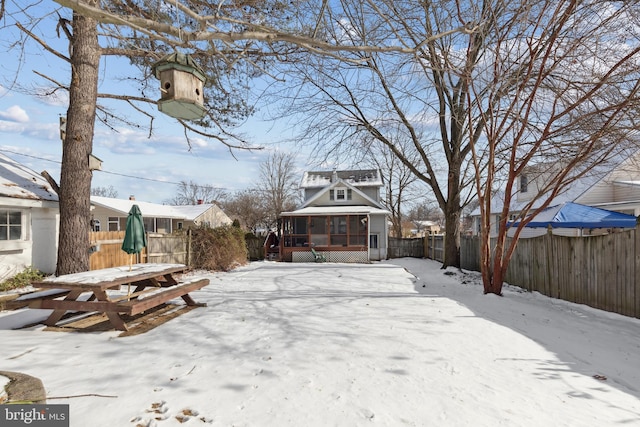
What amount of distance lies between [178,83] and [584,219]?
1348 cm

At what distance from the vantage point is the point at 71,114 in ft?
22.0

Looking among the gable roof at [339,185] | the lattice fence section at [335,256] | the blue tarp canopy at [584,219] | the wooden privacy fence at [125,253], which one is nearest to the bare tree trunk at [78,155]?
the wooden privacy fence at [125,253]

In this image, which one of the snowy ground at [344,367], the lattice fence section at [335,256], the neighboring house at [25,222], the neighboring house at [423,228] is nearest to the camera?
the snowy ground at [344,367]

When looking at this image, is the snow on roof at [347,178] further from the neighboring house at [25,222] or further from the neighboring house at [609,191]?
the neighboring house at [25,222]

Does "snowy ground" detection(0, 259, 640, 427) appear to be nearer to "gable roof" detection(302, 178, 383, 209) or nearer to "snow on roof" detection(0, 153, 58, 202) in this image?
"snow on roof" detection(0, 153, 58, 202)

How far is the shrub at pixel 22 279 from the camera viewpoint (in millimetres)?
8219

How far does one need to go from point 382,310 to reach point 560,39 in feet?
20.7

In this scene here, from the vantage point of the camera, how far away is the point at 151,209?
2759 centimetres

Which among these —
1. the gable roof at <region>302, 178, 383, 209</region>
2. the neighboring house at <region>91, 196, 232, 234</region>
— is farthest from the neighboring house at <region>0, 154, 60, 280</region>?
the gable roof at <region>302, 178, 383, 209</region>

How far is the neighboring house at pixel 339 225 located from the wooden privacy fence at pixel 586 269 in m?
10.5

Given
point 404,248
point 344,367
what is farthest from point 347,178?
point 344,367

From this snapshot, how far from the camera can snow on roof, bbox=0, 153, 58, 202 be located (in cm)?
875

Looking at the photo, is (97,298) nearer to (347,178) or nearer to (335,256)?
(335,256)

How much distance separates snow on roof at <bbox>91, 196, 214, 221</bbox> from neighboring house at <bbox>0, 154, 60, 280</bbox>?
1272 cm
